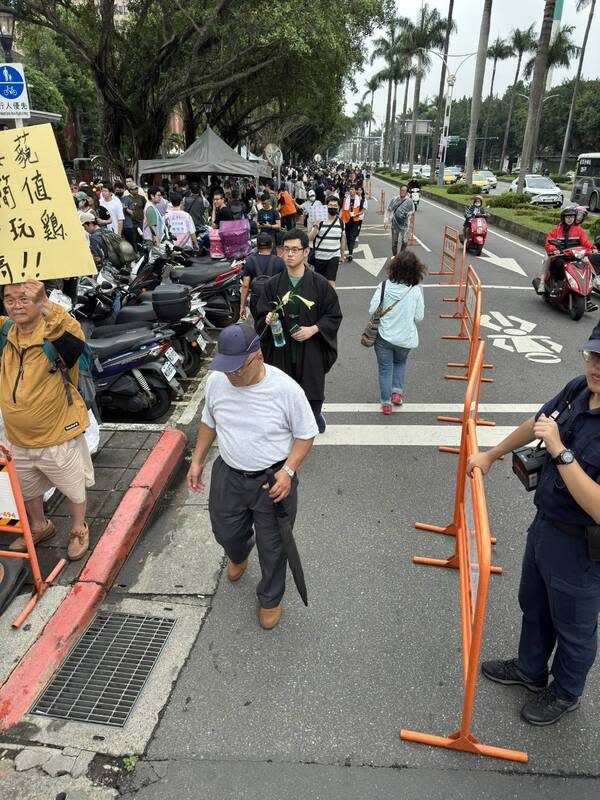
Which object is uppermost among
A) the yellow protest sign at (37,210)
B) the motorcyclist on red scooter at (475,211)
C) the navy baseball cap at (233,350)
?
the yellow protest sign at (37,210)

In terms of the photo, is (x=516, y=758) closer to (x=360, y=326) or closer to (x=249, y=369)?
(x=249, y=369)

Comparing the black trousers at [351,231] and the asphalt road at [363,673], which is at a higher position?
Answer: the black trousers at [351,231]

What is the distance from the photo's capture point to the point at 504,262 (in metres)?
15.0

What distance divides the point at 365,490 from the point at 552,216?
773 inches

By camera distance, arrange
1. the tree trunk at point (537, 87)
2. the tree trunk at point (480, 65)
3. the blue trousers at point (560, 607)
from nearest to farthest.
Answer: the blue trousers at point (560, 607) < the tree trunk at point (537, 87) < the tree trunk at point (480, 65)

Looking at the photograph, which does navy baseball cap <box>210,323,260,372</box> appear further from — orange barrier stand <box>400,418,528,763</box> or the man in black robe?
the man in black robe

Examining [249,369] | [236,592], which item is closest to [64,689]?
[236,592]

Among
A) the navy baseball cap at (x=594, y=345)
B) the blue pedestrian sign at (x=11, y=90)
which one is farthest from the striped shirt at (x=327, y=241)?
the navy baseball cap at (x=594, y=345)

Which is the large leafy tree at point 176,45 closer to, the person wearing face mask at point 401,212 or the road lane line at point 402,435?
the person wearing face mask at point 401,212

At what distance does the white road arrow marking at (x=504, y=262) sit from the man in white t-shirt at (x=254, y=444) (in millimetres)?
12015

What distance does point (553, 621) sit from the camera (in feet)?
9.00

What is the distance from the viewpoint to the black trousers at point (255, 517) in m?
3.26

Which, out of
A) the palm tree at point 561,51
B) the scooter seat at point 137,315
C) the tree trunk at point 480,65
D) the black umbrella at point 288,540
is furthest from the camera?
the palm tree at point 561,51

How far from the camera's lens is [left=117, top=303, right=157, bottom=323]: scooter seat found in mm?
6906
